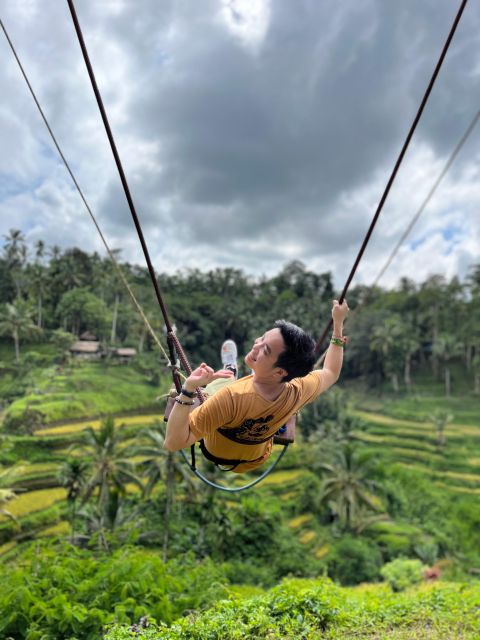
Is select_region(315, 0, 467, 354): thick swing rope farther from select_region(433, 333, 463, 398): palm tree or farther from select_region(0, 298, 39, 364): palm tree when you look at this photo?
select_region(433, 333, 463, 398): palm tree

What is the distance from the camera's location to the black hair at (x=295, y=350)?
234 cm

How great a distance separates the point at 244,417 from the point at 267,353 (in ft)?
1.25

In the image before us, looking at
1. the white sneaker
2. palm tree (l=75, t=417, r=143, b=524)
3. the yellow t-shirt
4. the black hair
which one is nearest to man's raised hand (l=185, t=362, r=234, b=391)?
the yellow t-shirt

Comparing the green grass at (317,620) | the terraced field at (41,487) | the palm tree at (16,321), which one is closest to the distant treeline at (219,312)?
the palm tree at (16,321)

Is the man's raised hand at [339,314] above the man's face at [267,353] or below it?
above

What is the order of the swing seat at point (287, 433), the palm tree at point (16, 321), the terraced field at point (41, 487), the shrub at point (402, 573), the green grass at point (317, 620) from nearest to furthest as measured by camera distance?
the swing seat at point (287, 433) → the green grass at point (317, 620) → the shrub at point (402, 573) → the terraced field at point (41, 487) → the palm tree at point (16, 321)

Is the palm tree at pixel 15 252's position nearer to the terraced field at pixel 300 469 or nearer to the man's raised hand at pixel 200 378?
the terraced field at pixel 300 469

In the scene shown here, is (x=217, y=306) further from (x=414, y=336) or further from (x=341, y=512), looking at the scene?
(x=341, y=512)

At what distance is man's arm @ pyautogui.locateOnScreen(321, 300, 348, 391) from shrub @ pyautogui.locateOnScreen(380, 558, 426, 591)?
17218 mm

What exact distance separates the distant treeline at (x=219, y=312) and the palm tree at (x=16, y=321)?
70 millimetres

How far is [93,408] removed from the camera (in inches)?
1134

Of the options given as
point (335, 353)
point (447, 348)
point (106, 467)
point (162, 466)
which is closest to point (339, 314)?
point (335, 353)

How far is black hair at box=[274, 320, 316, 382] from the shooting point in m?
2.34

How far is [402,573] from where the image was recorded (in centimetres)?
1766
